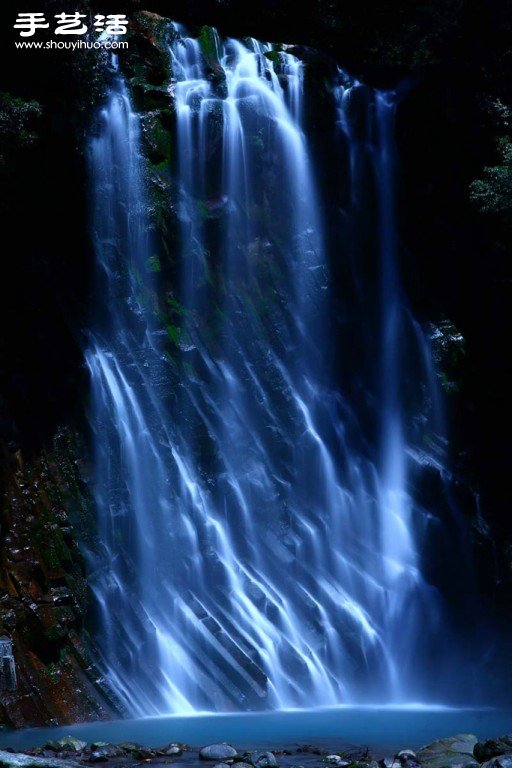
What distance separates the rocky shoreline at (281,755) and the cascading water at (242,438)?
2.71m

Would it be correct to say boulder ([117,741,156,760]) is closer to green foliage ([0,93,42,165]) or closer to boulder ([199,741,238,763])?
boulder ([199,741,238,763])

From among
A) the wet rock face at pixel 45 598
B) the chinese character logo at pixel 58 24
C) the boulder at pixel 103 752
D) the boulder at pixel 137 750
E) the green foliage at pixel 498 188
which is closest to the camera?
the boulder at pixel 103 752

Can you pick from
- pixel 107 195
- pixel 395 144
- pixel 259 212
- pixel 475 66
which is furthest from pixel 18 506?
pixel 475 66

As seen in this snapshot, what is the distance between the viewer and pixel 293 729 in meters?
10.9

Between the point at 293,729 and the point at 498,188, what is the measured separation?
997cm

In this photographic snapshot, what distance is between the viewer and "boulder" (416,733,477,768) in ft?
27.9

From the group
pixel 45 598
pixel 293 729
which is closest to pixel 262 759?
pixel 293 729

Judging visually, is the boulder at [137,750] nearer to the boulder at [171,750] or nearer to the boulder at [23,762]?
the boulder at [171,750]

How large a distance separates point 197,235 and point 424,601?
739 cm

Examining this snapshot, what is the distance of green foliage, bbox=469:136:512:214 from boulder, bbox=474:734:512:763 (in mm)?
10116

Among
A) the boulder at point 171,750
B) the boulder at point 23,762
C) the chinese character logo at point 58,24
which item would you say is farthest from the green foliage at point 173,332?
the boulder at point 23,762

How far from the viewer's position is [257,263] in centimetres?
1709

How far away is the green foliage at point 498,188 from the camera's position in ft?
52.9

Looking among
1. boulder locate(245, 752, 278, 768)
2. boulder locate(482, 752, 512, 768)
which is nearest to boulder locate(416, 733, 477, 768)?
boulder locate(482, 752, 512, 768)
